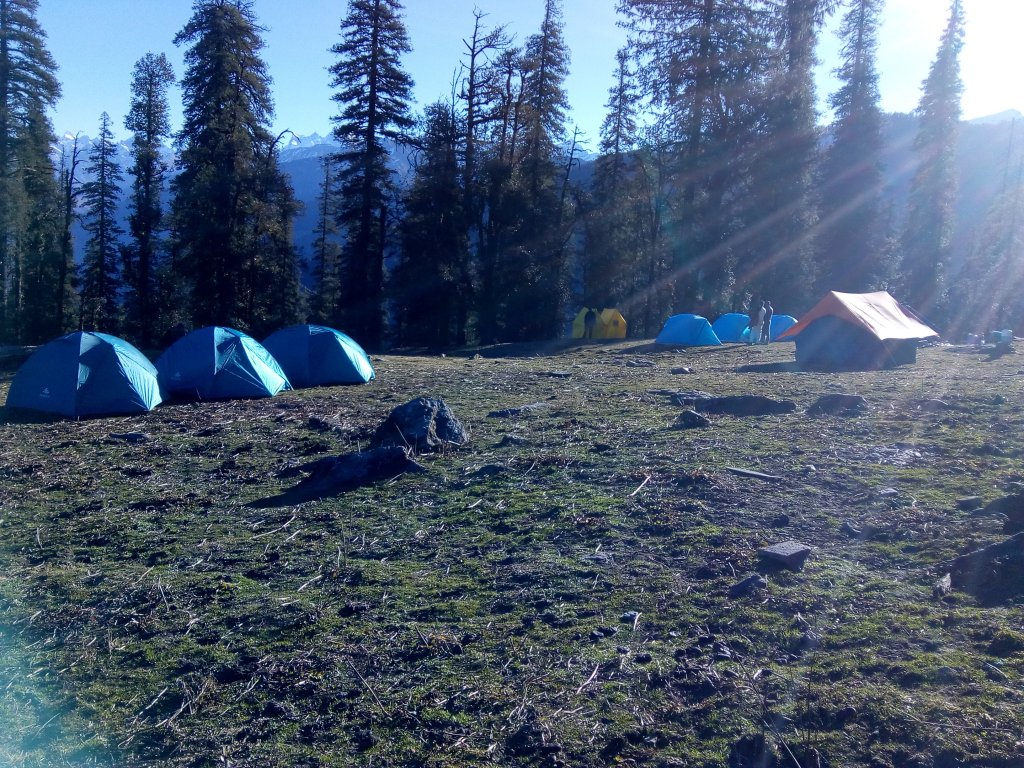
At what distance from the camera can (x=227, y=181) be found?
28.2 meters

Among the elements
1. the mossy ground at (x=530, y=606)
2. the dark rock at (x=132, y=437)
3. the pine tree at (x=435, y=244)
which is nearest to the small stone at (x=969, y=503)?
the mossy ground at (x=530, y=606)

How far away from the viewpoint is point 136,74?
36594mm

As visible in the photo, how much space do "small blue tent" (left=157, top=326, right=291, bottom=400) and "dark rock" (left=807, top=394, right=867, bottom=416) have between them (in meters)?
9.67

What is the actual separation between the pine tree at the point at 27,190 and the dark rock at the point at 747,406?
94.6 ft

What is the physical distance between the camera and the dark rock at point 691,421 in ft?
31.3

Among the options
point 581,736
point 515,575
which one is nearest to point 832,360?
point 515,575

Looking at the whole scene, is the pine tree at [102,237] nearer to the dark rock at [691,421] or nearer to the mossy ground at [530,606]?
the mossy ground at [530,606]

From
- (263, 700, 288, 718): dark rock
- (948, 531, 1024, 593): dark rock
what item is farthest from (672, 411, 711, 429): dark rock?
(263, 700, 288, 718): dark rock

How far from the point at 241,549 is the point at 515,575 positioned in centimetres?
245

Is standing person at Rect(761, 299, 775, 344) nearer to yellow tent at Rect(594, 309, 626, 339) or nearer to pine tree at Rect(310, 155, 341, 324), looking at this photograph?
yellow tent at Rect(594, 309, 626, 339)

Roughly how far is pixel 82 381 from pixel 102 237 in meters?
26.9

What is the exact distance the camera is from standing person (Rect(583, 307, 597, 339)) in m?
30.2

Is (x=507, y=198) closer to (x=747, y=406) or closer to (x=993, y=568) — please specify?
(x=747, y=406)

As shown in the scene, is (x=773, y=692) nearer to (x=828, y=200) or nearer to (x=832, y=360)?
(x=832, y=360)
